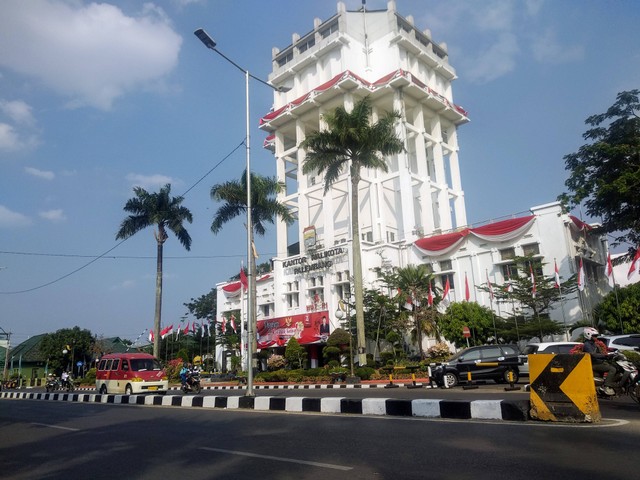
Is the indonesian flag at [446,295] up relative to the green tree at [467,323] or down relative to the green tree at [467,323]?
up

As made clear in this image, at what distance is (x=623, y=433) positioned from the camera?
6.28m

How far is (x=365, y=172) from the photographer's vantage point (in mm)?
47906

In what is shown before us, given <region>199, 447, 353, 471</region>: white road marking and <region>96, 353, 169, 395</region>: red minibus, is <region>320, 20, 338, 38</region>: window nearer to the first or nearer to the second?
<region>96, 353, 169, 395</region>: red minibus

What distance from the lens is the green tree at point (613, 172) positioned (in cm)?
2459

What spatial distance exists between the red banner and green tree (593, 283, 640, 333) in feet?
63.0

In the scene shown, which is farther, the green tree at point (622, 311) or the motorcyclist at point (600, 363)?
the green tree at point (622, 311)

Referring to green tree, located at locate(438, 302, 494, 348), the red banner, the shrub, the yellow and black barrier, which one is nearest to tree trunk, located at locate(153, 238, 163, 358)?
the shrub

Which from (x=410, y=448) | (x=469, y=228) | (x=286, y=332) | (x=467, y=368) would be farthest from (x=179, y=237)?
(x=410, y=448)

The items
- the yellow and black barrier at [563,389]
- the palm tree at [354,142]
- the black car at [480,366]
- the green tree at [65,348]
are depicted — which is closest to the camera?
the yellow and black barrier at [563,389]

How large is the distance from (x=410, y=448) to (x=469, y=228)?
108ft

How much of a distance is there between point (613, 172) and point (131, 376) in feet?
84.3

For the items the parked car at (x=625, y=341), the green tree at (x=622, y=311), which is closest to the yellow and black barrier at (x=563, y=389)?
the parked car at (x=625, y=341)

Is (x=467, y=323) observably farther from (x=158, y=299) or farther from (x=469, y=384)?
(x=158, y=299)

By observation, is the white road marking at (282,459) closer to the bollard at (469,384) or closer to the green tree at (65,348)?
the bollard at (469,384)
